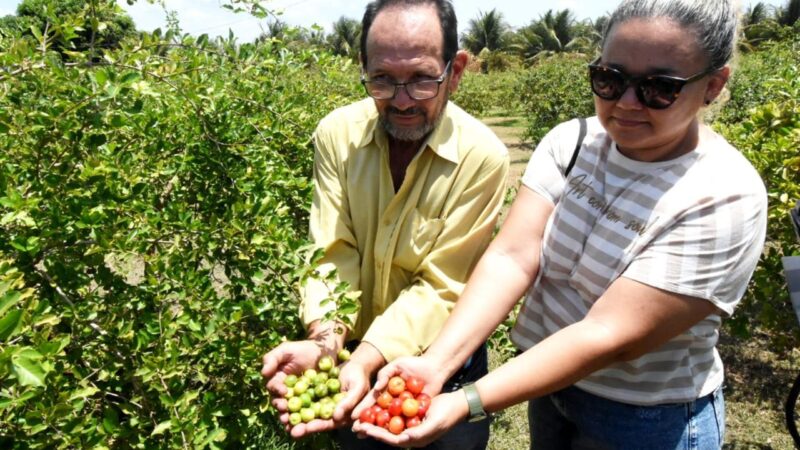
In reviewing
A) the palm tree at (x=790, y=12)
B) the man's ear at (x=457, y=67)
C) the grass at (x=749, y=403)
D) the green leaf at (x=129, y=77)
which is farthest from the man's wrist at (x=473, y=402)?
the palm tree at (x=790, y=12)

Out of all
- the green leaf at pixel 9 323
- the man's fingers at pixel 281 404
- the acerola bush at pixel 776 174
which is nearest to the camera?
the green leaf at pixel 9 323

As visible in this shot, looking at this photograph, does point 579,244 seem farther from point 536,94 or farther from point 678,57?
point 536,94

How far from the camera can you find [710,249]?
4.47 ft

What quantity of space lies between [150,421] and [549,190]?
1432 millimetres

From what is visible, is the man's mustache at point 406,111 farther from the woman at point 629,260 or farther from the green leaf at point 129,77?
the green leaf at point 129,77

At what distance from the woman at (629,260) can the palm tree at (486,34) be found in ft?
152

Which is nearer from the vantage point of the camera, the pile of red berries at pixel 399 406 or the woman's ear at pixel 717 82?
the woman's ear at pixel 717 82

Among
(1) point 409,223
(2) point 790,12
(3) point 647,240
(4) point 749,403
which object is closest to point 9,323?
(1) point 409,223

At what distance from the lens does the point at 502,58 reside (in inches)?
1357

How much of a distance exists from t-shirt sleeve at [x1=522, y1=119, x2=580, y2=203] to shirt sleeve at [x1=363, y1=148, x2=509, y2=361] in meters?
0.25

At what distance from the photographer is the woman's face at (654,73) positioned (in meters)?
1.34

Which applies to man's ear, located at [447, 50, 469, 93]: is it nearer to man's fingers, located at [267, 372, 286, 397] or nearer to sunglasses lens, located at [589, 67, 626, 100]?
sunglasses lens, located at [589, 67, 626, 100]

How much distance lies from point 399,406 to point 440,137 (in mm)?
842

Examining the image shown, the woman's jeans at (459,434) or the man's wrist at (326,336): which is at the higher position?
the man's wrist at (326,336)
